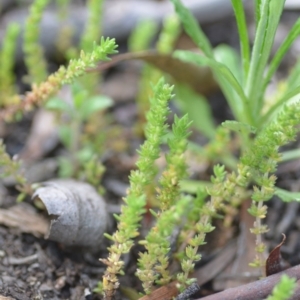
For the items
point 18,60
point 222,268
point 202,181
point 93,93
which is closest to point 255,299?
point 222,268

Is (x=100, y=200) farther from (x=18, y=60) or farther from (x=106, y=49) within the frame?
(x=18, y=60)

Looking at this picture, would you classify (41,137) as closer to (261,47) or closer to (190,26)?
(190,26)

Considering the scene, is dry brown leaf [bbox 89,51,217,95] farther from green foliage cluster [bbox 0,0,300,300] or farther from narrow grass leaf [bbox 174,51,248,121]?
narrow grass leaf [bbox 174,51,248,121]

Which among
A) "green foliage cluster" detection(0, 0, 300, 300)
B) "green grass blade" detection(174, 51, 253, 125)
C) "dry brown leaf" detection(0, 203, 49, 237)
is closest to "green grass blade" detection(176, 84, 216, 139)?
"green foliage cluster" detection(0, 0, 300, 300)

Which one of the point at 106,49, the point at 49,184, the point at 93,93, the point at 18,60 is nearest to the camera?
the point at 106,49

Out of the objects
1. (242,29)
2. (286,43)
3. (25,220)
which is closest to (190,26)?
(242,29)

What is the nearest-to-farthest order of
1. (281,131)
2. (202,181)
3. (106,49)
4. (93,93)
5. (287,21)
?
(281,131)
(106,49)
(202,181)
(93,93)
(287,21)
